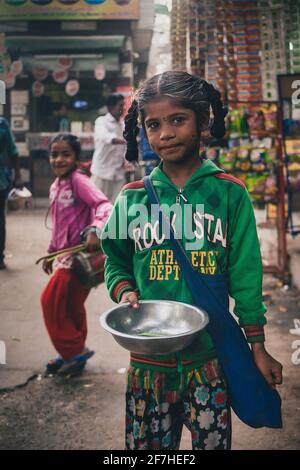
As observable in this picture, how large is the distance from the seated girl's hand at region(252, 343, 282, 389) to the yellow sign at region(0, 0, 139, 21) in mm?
11885

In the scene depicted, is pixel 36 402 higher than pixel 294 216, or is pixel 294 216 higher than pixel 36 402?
pixel 294 216

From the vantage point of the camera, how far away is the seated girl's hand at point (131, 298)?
1.81m

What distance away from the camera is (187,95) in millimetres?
1809

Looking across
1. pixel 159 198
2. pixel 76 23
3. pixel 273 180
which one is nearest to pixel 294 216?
pixel 273 180

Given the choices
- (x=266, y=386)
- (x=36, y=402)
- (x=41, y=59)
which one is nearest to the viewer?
(x=266, y=386)

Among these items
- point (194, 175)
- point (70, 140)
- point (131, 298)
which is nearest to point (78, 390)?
point (70, 140)

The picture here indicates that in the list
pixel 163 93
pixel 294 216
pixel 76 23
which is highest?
pixel 76 23

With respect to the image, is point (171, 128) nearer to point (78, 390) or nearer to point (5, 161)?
point (78, 390)

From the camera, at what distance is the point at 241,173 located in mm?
5898

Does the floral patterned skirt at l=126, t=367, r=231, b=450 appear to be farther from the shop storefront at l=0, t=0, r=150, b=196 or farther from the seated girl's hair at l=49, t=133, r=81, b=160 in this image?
the shop storefront at l=0, t=0, r=150, b=196

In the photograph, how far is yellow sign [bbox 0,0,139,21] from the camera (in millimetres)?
12273

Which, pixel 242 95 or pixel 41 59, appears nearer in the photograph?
pixel 242 95

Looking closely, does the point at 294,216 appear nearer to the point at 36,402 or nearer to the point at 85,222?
the point at 85,222

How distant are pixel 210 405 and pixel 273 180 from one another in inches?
172
